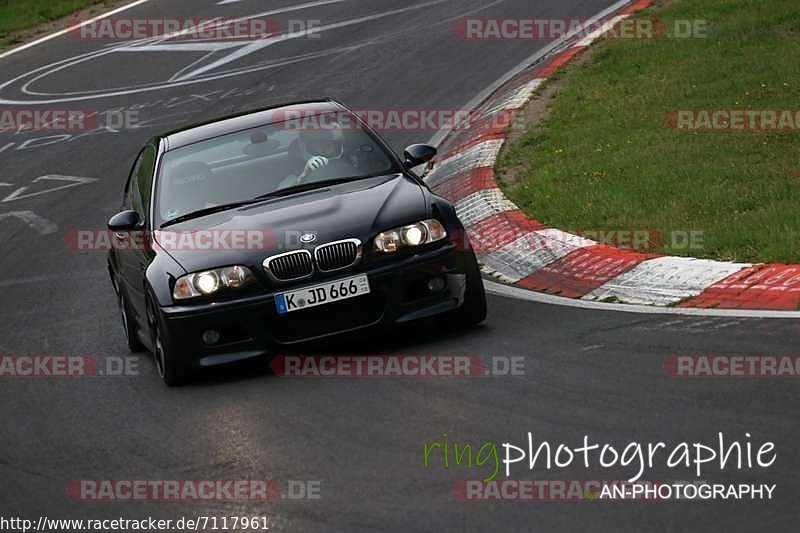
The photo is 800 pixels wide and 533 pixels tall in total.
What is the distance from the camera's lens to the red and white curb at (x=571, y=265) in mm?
9039

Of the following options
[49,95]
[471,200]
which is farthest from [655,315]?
[49,95]

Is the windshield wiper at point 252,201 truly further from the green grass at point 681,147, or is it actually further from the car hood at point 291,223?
the green grass at point 681,147

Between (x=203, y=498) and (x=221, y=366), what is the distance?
230cm

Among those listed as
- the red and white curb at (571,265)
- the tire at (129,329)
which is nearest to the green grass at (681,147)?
the red and white curb at (571,265)

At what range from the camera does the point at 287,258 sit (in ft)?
29.2

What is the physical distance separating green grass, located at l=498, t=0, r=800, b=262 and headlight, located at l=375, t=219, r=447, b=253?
1.84 m

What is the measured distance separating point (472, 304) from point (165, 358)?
1.80 metres
